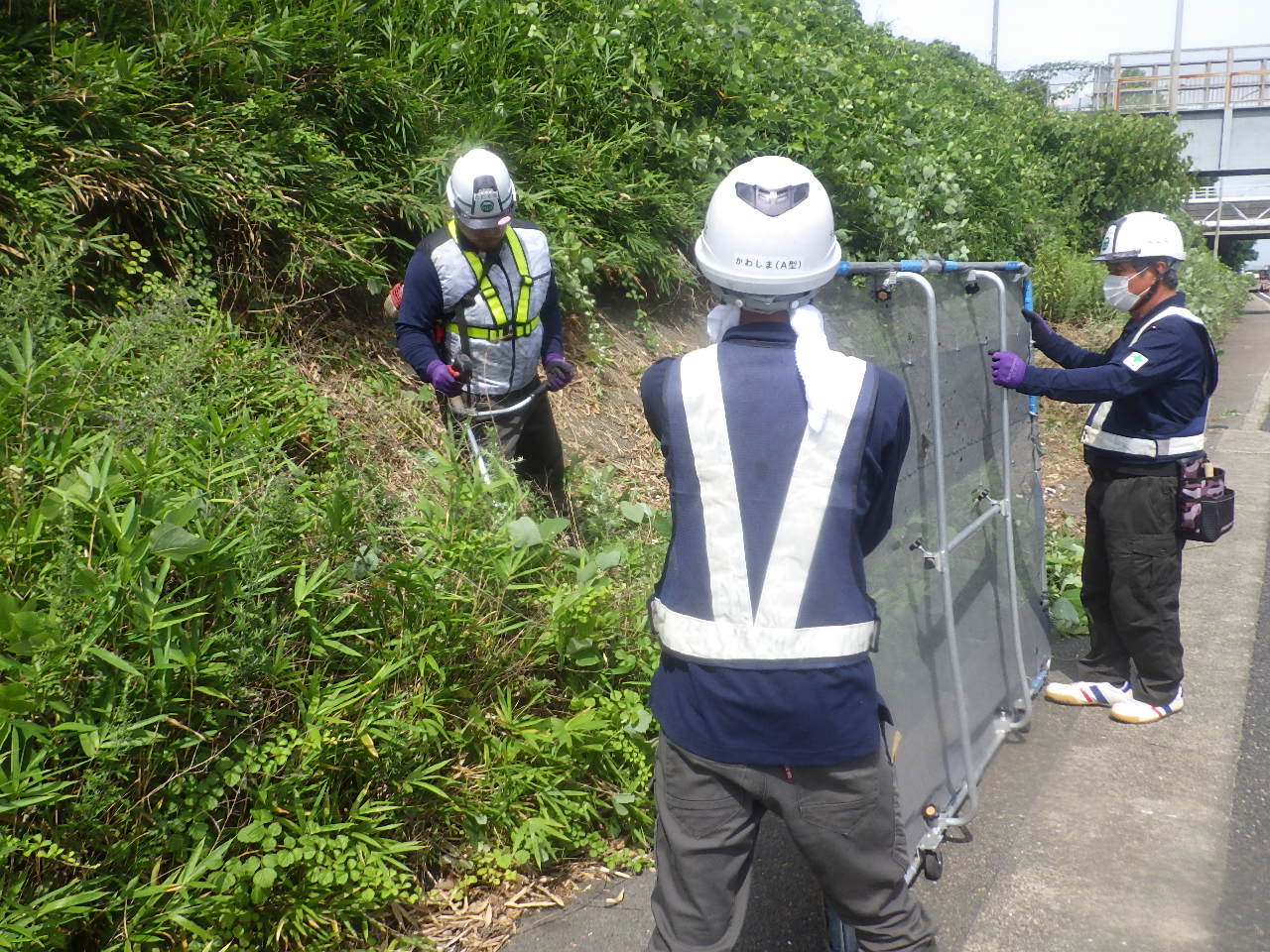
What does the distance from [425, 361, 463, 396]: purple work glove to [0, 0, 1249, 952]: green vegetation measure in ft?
1.03

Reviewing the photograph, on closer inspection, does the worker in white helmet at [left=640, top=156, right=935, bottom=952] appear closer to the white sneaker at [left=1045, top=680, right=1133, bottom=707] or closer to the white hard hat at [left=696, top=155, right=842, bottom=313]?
the white hard hat at [left=696, top=155, right=842, bottom=313]

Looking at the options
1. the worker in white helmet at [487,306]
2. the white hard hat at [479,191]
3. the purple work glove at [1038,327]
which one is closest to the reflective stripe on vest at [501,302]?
the worker in white helmet at [487,306]

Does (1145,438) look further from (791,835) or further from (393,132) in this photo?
(393,132)

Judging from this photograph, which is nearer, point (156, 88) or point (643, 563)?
point (643, 563)

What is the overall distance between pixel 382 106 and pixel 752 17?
20.4 feet

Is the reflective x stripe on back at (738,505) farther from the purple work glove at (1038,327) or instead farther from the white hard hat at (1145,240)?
the white hard hat at (1145,240)

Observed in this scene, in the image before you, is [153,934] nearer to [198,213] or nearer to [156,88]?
[198,213]

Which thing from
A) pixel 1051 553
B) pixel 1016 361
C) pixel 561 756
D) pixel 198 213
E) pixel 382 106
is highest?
pixel 382 106

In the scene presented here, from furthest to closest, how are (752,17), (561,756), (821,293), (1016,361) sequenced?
1. (752,17)
2. (1016,361)
3. (561,756)
4. (821,293)

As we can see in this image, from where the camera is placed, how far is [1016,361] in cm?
399

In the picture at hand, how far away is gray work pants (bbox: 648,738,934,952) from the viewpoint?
229 centimetres

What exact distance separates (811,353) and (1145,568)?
293 cm

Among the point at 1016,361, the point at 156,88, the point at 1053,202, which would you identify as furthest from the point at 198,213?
the point at 1053,202

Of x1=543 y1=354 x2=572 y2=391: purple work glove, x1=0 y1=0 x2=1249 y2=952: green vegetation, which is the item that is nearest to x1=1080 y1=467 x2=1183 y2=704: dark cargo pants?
x1=0 y1=0 x2=1249 y2=952: green vegetation
